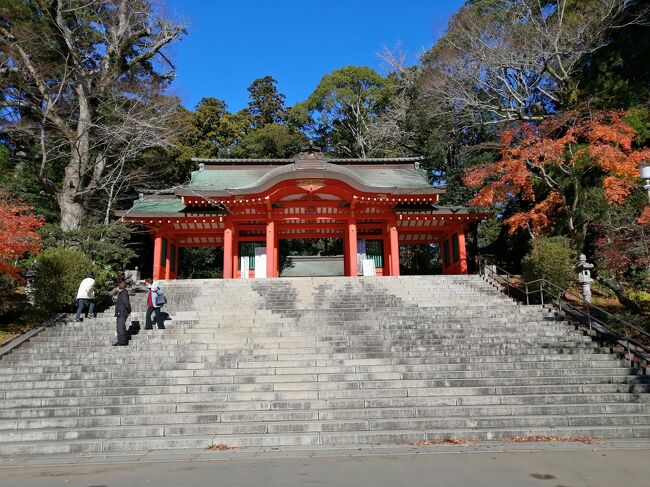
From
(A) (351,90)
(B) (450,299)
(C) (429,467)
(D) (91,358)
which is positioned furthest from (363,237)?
(A) (351,90)

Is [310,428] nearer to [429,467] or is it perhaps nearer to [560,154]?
[429,467]

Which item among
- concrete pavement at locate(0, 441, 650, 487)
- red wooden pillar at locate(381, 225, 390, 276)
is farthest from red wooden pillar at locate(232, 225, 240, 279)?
concrete pavement at locate(0, 441, 650, 487)

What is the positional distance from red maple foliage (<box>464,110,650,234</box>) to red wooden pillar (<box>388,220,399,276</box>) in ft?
11.5

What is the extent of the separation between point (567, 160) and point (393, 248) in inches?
278

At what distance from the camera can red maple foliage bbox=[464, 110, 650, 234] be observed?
530 inches

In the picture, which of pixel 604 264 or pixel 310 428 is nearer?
pixel 310 428

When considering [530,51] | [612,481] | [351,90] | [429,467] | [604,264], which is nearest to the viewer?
[612,481]

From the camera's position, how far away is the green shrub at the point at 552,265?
39.8 ft

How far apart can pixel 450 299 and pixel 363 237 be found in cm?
769

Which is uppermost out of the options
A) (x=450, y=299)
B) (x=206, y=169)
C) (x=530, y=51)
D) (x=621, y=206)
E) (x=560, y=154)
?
(x=530, y=51)

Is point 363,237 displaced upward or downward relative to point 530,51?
downward

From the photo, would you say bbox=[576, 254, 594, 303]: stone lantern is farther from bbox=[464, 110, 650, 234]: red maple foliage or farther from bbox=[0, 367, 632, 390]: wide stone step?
bbox=[0, 367, 632, 390]: wide stone step

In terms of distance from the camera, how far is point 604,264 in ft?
35.8

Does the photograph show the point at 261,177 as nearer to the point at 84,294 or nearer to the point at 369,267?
the point at 369,267
